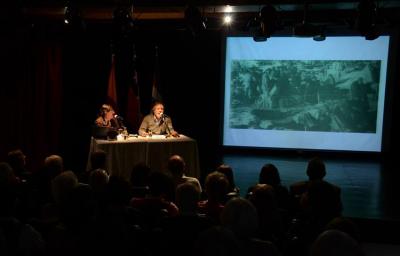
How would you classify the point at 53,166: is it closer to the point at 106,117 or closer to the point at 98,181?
the point at 98,181

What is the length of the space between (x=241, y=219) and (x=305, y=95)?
7.01 metres

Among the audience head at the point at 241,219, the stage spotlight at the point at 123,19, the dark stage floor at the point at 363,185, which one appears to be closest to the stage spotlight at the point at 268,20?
the stage spotlight at the point at 123,19

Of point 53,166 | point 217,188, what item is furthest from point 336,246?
point 53,166

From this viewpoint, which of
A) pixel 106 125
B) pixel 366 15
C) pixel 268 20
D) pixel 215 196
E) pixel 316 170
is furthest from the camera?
pixel 106 125

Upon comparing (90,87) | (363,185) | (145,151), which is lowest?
(363,185)

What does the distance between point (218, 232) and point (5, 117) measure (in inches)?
243

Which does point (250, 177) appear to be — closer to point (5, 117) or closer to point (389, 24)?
point (389, 24)

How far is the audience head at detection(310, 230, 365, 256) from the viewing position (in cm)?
172

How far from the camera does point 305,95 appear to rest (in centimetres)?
876

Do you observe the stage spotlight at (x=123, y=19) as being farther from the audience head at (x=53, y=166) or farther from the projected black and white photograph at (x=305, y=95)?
the projected black and white photograph at (x=305, y=95)

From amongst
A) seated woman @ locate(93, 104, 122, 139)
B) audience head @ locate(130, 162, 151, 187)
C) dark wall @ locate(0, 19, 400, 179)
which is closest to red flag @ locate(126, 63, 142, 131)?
dark wall @ locate(0, 19, 400, 179)

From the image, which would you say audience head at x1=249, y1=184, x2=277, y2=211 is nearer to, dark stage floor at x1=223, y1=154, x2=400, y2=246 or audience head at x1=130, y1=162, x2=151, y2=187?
audience head at x1=130, y1=162, x2=151, y2=187

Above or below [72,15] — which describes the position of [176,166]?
below

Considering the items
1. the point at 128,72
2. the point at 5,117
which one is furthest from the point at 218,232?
the point at 128,72
